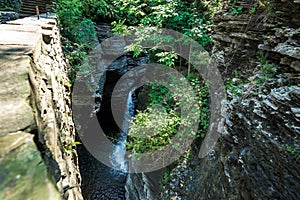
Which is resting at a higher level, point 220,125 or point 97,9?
point 97,9

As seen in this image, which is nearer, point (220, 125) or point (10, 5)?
point (220, 125)

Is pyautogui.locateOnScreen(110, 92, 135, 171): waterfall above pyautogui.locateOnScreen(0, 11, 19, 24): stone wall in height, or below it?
below

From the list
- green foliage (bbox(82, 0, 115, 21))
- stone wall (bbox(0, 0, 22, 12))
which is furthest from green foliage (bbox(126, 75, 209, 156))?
stone wall (bbox(0, 0, 22, 12))

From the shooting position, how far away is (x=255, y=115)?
2.76 meters

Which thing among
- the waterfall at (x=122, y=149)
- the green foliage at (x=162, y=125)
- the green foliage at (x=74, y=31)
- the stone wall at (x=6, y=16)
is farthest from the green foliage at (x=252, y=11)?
the stone wall at (x=6, y=16)

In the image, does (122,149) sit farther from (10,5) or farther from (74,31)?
(10,5)

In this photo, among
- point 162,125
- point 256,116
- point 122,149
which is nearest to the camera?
→ point 256,116

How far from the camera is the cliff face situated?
Answer: 2.31 metres

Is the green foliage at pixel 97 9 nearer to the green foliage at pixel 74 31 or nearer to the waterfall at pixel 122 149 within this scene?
the green foliage at pixel 74 31

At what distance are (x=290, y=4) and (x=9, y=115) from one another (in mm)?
3535

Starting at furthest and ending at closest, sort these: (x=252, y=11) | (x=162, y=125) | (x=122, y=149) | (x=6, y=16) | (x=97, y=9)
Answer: (x=97, y=9) < (x=122, y=149) < (x=6, y=16) < (x=162, y=125) < (x=252, y=11)

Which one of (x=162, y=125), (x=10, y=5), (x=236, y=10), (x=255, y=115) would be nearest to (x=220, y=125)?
(x=255, y=115)

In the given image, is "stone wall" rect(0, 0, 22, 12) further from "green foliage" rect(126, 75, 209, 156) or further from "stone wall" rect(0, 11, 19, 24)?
"green foliage" rect(126, 75, 209, 156)

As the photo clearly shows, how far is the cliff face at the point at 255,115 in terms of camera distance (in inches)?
91.0
